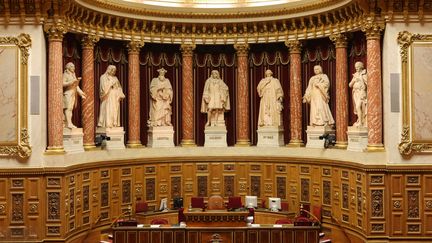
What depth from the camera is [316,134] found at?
72.0ft

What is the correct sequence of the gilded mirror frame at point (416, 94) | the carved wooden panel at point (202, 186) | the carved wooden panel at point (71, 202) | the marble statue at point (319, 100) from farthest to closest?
the carved wooden panel at point (202, 186), the marble statue at point (319, 100), the carved wooden panel at point (71, 202), the gilded mirror frame at point (416, 94)

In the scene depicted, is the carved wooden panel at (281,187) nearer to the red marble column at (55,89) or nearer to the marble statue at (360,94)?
the marble statue at (360,94)

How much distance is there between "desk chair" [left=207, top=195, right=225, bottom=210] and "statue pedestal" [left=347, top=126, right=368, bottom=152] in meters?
4.76

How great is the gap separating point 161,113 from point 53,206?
6.75m

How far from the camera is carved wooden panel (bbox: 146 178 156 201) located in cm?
2212

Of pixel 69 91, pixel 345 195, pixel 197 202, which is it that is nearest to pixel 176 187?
pixel 197 202

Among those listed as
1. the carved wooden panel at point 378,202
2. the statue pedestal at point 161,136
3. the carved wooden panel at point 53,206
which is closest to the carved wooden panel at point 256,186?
the statue pedestal at point 161,136

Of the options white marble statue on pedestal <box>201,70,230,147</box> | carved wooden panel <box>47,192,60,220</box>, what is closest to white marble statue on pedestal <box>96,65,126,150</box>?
white marble statue on pedestal <box>201,70,230,147</box>

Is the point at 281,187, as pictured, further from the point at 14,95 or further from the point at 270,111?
the point at 14,95

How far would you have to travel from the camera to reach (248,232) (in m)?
17.3

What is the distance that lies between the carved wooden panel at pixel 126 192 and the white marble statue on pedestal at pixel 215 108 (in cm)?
378

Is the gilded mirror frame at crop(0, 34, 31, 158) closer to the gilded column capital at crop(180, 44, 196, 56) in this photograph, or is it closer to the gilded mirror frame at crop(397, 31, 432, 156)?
the gilded column capital at crop(180, 44, 196, 56)

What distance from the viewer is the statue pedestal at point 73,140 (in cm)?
1934

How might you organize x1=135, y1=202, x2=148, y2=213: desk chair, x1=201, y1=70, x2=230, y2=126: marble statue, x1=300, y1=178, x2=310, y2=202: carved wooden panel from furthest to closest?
Result: 1. x1=201, y1=70, x2=230, y2=126: marble statue
2. x1=300, y1=178, x2=310, y2=202: carved wooden panel
3. x1=135, y1=202, x2=148, y2=213: desk chair
